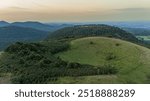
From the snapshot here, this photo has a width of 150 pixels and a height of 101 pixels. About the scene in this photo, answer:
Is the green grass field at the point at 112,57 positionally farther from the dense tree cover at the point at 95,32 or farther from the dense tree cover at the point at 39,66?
the dense tree cover at the point at 95,32

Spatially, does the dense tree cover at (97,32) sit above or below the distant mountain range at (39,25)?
below

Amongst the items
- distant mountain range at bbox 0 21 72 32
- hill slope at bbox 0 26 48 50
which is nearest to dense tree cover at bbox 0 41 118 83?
hill slope at bbox 0 26 48 50

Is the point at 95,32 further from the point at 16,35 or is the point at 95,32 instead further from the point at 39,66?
the point at 39,66

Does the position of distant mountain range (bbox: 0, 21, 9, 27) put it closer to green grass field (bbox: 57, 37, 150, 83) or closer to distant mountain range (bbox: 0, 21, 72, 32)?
distant mountain range (bbox: 0, 21, 72, 32)

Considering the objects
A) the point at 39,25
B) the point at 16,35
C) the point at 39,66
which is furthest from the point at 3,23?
the point at 39,66

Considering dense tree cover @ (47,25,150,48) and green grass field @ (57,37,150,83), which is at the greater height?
dense tree cover @ (47,25,150,48)

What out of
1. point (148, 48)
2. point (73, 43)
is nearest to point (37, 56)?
point (73, 43)

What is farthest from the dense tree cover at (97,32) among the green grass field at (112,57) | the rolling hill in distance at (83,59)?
the green grass field at (112,57)

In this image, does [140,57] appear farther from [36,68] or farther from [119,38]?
[36,68]
